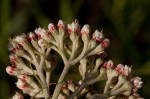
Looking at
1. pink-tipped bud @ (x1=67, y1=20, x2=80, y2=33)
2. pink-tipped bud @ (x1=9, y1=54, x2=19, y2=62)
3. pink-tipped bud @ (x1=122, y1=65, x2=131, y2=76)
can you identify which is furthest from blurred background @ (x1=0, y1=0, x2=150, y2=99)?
pink-tipped bud @ (x1=67, y1=20, x2=80, y2=33)

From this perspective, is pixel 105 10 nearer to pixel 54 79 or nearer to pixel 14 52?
pixel 54 79

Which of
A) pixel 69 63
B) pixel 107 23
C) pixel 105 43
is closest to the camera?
pixel 69 63

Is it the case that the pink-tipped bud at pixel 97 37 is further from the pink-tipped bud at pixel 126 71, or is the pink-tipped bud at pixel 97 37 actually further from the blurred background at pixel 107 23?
the blurred background at pixel 107 23

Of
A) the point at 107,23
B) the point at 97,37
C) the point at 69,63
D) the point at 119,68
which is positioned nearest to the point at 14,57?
the point at 69,63

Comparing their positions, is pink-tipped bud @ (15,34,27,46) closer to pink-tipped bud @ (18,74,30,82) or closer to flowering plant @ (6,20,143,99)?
flowering plant @ (6,20,143,99)

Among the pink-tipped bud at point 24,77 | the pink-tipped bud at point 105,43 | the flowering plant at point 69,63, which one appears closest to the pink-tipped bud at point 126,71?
the flowering plant at point 69,63

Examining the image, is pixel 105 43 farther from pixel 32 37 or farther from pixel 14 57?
pixel 14 57
